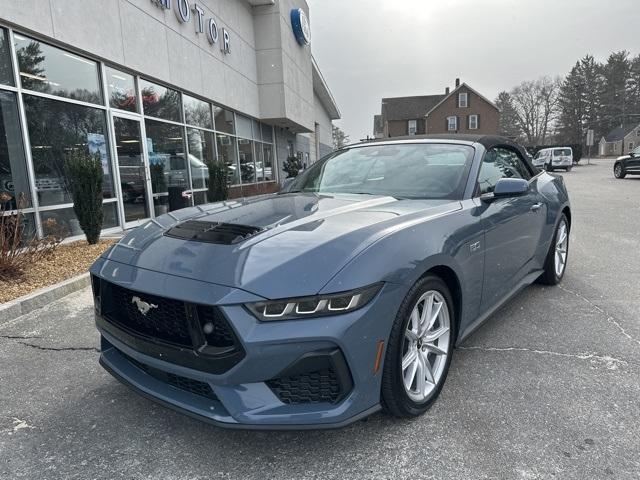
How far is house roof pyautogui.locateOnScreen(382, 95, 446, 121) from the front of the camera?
6272cm

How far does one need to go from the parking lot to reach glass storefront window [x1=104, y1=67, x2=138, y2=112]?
6.78m

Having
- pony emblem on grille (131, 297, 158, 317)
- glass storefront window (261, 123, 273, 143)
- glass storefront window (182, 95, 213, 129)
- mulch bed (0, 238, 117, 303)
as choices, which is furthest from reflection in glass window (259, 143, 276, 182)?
pony emblem on grille (131, 297, 158, 317)

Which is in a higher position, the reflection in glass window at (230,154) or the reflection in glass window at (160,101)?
the reflection in glass window at (160,101)

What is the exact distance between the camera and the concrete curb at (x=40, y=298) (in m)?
4.08

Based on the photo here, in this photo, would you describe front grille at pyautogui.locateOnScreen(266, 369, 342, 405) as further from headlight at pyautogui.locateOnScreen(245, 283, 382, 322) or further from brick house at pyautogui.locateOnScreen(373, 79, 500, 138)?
brick house at pyautogui.locateOnScreen(373, 79, 500, 138)

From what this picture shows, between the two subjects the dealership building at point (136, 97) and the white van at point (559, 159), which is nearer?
the dealership building at point (136, 97)

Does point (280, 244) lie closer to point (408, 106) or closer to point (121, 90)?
point (121, 90)

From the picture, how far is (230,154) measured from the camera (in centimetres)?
1569

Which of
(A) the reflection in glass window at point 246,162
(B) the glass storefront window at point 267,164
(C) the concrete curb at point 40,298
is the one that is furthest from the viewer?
(B) the glass storefront window at point 267,164

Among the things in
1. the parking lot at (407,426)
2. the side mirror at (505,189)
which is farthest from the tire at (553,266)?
the side mirror at (505,189)

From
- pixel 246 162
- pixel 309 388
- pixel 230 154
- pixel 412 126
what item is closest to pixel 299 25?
pixel 246 162

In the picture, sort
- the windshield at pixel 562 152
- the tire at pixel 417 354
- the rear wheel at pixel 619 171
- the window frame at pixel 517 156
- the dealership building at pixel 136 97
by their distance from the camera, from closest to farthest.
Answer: the tire at pixel 417 354 < the window frame at pixel 517 156 < the dealership building at pixel 136 97 < the rear wheel at pixel 619 171 < the windshield at pixel 562 152

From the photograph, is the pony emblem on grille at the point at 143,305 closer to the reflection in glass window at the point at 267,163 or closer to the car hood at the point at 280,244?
the car hood at the point at 280,244

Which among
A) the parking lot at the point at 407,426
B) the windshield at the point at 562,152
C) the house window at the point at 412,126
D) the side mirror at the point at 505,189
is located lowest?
the parking lot at the point at 407,426
